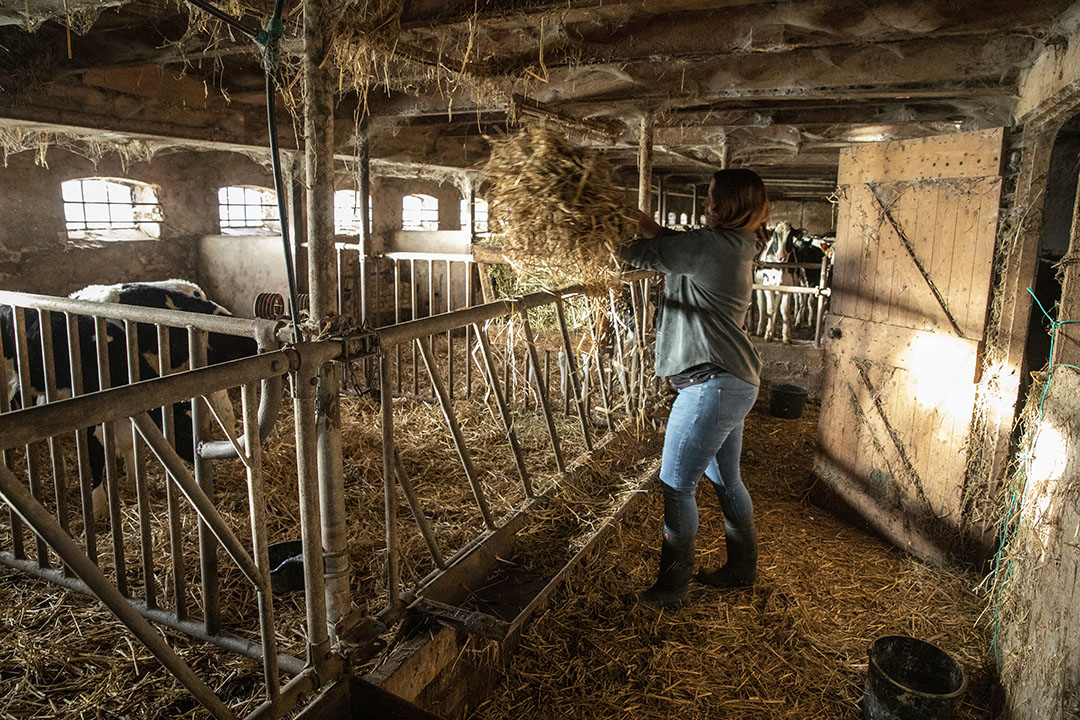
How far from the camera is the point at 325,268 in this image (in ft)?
7.09

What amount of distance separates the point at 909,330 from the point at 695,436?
2035 mm

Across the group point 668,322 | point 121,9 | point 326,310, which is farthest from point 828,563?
point 121,9

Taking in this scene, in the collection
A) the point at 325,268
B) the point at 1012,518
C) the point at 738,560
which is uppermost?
the point at 325,268

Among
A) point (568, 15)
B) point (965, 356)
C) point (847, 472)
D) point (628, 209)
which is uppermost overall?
point (568, 15)

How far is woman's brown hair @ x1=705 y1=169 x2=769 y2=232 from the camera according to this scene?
2.58m

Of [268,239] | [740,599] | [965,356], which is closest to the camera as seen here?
[740,599]

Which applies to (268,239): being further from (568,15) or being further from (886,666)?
(886,666)

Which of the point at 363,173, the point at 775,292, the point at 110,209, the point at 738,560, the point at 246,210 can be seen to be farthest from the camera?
the point at 246,210

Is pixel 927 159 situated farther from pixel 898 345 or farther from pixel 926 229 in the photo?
pixel 898 345

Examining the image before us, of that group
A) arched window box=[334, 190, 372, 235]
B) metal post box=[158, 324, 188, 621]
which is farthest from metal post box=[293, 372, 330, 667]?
arched window box=[334, 190, 372, 235]

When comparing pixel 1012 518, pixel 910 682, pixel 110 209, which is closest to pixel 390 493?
pixel 910 682

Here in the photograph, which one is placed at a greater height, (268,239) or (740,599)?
(268,239)

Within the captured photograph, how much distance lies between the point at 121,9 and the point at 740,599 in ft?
15.2

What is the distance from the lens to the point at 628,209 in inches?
104
